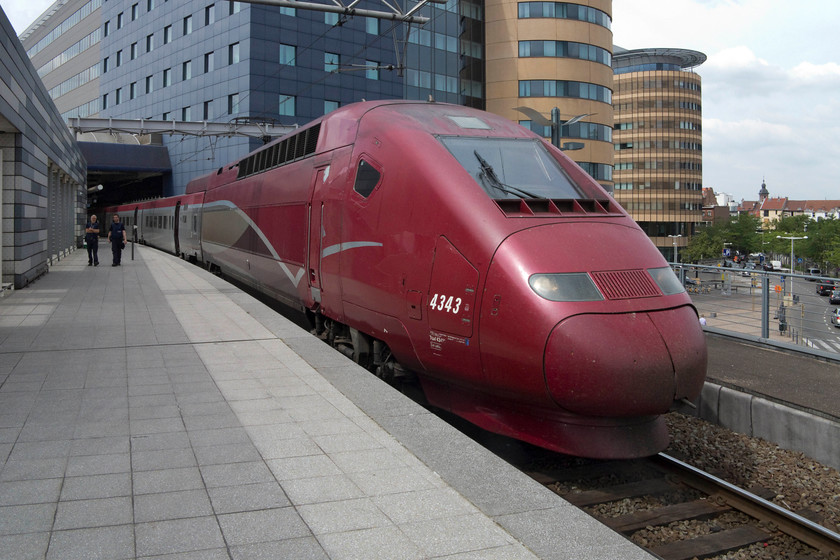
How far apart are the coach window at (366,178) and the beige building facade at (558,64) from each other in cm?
4628

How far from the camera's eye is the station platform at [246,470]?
3.39 meters

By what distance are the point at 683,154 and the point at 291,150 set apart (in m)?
91.4

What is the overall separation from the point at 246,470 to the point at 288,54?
46.2 meters

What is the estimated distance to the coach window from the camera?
23.6 ft

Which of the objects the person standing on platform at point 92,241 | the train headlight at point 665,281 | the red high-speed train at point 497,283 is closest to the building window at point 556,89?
the person standing on platform at point 92,241

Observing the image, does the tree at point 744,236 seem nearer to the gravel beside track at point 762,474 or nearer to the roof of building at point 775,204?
the roof of building at point 775,204

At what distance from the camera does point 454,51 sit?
53.8m

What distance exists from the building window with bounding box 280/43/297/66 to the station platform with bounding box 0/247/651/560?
137 ft

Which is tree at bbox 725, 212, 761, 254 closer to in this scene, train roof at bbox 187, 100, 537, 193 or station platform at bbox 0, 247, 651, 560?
train roof at bbox 187, 100, 537, 193

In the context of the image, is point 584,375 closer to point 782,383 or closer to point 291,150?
point 782,383

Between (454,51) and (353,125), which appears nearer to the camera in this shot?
(353,125)

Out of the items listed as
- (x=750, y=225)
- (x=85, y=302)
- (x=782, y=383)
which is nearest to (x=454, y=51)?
(x=85, y=302)

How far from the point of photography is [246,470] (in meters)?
4.34

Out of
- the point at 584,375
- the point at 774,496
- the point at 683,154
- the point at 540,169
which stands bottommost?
the point at 774,496
